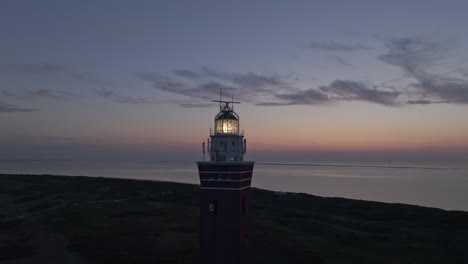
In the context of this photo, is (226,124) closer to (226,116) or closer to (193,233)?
(226,116)

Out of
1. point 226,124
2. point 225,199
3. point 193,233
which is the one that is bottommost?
point 193,233

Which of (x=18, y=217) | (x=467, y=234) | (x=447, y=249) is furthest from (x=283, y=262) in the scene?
(x=18, y=217)

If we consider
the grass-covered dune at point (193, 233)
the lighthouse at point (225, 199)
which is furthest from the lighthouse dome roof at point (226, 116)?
the grass-covered dune at point (193, 233)

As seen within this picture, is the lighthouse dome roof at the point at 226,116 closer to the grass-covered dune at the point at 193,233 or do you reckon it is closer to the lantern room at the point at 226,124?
the lantern room at the point at 226,124

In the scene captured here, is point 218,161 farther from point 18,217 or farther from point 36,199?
point 36,199

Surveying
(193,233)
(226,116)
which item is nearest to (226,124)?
(226,116)

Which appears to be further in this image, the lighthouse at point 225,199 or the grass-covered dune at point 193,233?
the grass-covered dune at point 193,233
